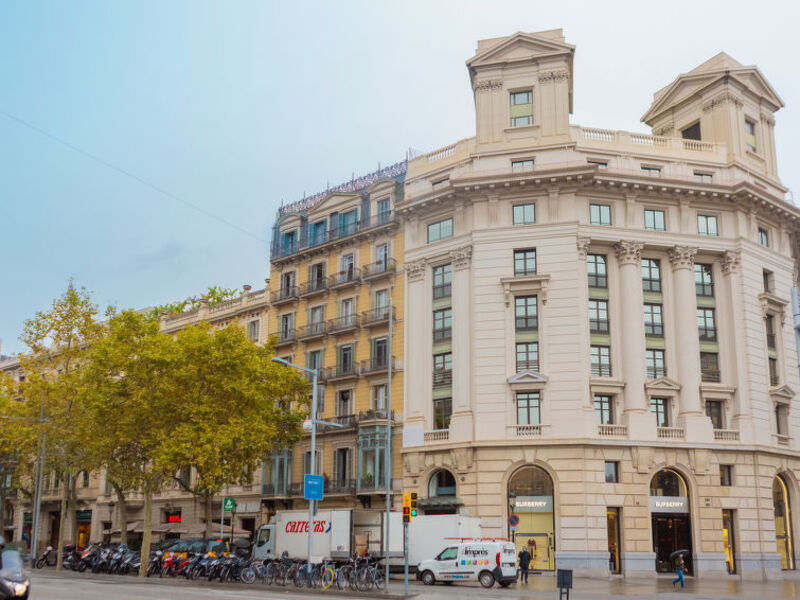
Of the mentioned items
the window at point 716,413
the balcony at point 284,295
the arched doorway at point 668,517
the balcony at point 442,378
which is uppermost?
the balcony at point 284,295

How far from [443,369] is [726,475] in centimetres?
1631

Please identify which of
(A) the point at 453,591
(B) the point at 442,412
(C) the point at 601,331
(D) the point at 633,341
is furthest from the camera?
(B) the point at 442,412

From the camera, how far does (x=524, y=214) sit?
158ft

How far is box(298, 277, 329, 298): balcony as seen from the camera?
57.1 m

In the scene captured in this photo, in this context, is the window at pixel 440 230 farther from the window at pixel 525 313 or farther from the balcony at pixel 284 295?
the balcony at pixel 284 295

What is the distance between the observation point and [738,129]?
50500 millimetres

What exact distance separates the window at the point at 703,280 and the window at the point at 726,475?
31.9 ft

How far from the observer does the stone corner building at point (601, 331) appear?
4419 centimetres

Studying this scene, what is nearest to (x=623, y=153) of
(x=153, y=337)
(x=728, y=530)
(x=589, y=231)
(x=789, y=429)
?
(x=589, y=231)

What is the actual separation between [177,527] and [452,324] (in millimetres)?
24378

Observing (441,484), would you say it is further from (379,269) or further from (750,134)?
(750,134)

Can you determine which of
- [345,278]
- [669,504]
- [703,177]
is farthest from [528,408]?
[703,177]

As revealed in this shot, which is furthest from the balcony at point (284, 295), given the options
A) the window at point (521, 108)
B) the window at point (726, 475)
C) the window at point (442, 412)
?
the window at point (726, 475)

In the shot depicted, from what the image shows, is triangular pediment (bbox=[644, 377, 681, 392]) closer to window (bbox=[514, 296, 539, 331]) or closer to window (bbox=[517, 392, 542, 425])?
window (bbox=[517, 392, 542, 425])
